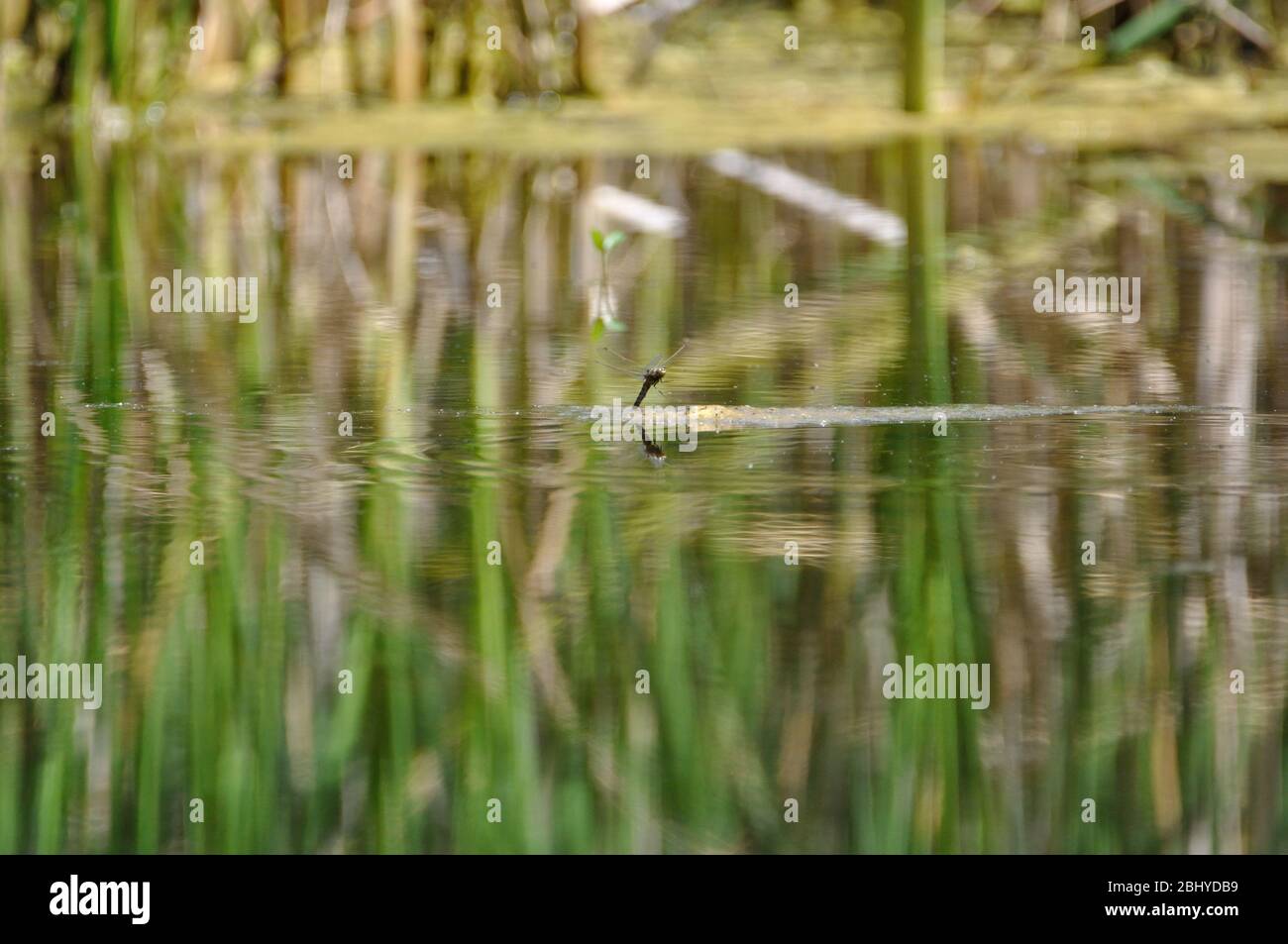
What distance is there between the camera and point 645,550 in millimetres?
5484

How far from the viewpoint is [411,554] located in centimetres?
545

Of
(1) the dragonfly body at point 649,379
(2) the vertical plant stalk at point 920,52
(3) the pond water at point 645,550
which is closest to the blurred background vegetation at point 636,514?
(3) the pond water at point 645,550

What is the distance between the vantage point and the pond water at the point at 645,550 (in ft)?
13.3

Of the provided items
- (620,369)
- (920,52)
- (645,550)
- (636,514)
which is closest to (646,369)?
(620,369)

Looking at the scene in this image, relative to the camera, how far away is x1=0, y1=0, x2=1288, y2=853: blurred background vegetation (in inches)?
161

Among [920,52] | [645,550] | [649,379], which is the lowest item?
[645,550]

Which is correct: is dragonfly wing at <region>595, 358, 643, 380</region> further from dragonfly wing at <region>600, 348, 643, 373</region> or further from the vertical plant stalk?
the vertical plant stalk

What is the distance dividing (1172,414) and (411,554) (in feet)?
7.06

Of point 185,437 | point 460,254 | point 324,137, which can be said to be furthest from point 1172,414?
point 324,137

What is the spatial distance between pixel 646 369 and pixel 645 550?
1.84 metres

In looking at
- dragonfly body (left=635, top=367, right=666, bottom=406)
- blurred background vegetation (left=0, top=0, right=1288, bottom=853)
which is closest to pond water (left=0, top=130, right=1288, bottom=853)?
blurred background vegetation (left=0, top=0, right=1288, bottom=853)

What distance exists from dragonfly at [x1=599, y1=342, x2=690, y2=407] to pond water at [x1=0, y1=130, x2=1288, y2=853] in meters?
0.07

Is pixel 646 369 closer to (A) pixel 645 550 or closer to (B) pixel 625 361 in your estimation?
(B) pixel 625 361
